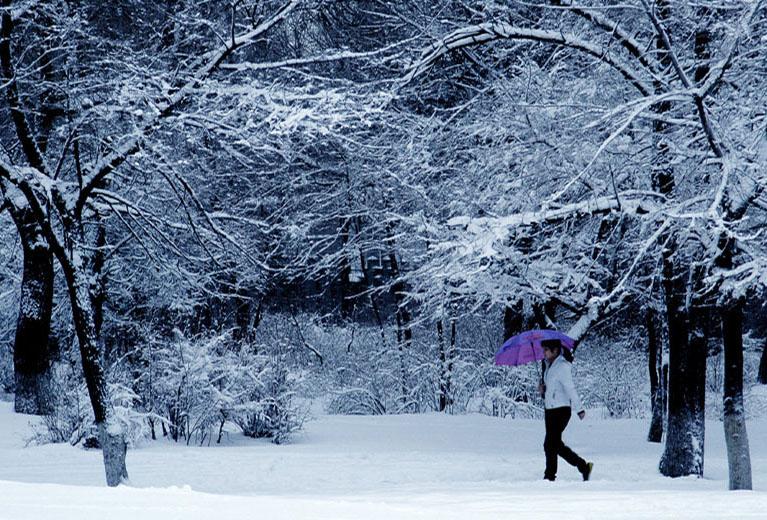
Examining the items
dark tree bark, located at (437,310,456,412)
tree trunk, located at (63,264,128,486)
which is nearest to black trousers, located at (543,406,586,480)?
tree trunk, located at (63,264,128,486)

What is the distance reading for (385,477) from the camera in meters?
8.95

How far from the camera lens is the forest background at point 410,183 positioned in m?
7.64

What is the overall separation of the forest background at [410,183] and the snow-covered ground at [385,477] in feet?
2.37

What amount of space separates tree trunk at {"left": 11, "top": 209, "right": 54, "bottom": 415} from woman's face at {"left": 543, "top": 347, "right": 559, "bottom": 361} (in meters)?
8.72

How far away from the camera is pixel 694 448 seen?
9055mm

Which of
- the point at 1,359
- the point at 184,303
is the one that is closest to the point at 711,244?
the point at 184,303

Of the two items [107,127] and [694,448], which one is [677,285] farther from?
[107,127]

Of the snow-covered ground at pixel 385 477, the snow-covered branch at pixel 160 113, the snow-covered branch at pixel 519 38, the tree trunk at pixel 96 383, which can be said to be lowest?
the snow-covered ground at pixel 385 477

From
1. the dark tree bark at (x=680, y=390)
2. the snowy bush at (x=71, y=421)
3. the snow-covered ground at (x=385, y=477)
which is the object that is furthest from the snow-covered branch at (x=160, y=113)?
the dark tree bark at (x=680, y=390)

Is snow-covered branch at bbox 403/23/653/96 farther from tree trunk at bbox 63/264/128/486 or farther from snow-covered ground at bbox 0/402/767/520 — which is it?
snow-covered ground at bbox 0/402/767/520

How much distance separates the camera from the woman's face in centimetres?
899

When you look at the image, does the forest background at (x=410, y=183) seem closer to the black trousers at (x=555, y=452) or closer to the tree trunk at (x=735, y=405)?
the tree trunk at (x=735, y=405)

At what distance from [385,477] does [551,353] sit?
2.34m

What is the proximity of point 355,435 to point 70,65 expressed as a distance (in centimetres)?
715
